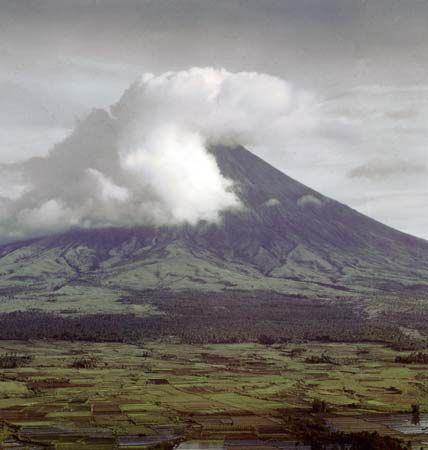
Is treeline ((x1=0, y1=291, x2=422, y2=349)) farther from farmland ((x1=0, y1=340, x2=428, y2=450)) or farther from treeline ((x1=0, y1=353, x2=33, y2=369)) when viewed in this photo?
treeline ((x1=0, y1=353, x2=33, y2=369))

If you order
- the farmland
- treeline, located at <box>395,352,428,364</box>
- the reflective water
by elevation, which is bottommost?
the reflective water

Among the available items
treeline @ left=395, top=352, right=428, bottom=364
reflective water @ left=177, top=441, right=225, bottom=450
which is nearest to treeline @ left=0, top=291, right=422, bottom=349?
treeline @ left=395, top=352, right=428, bottom=364

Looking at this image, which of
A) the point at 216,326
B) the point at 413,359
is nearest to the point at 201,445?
the point at 413,359

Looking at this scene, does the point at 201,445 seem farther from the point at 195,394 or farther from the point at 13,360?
the point at 13,360

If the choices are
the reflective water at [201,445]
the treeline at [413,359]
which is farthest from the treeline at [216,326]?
the reflective water at [201,445]

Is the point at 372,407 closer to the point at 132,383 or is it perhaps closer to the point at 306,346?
the point at 132,383

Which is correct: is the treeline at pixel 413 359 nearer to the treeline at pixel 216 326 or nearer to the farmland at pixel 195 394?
the farmland at pixel 195 394

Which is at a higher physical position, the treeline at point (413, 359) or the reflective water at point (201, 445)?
the treeline at point (413, 359)

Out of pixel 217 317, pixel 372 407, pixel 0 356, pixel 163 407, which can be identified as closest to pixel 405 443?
pixel 372 407
